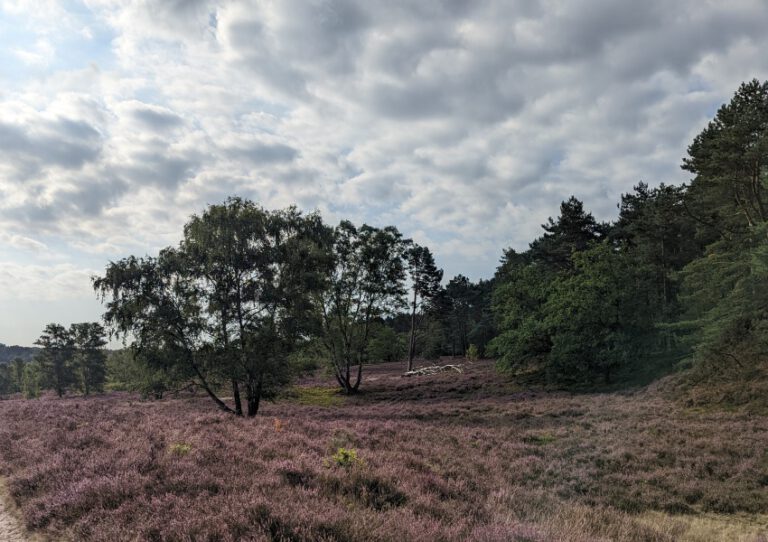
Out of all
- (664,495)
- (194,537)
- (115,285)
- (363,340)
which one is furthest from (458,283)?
(194,537)

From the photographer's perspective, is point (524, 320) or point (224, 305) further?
point (524, 320)

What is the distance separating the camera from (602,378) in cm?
3581

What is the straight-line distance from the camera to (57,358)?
217 ft

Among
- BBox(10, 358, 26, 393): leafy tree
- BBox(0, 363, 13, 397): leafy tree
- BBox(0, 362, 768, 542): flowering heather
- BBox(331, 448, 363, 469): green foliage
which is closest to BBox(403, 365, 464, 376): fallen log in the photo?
BBox(0, 362, 768, 542): flowering heather

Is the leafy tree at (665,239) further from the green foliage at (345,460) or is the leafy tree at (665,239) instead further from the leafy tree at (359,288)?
the green foliage at (345,460)

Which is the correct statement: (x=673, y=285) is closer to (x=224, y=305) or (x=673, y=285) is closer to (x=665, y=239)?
(x=665, y=239)

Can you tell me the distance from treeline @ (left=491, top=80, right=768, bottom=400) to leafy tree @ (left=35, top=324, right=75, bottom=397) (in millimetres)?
66171

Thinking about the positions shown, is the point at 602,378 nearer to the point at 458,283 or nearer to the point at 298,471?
the point at 298,471

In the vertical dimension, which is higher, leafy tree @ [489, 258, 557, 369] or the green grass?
leafy tree @ [489, 258, 557, 369]

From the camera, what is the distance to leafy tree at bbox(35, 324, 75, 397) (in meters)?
65.3

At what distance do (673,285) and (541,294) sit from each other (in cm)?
1507

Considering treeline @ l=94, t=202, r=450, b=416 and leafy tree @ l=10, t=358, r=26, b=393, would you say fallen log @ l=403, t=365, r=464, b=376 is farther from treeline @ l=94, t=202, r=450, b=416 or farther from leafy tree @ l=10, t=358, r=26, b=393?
leafy tree @ l=10, t=358, r=26, b=393

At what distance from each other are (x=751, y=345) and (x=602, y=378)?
490 inches

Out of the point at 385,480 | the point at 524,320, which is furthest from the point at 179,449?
the point at 524,320
